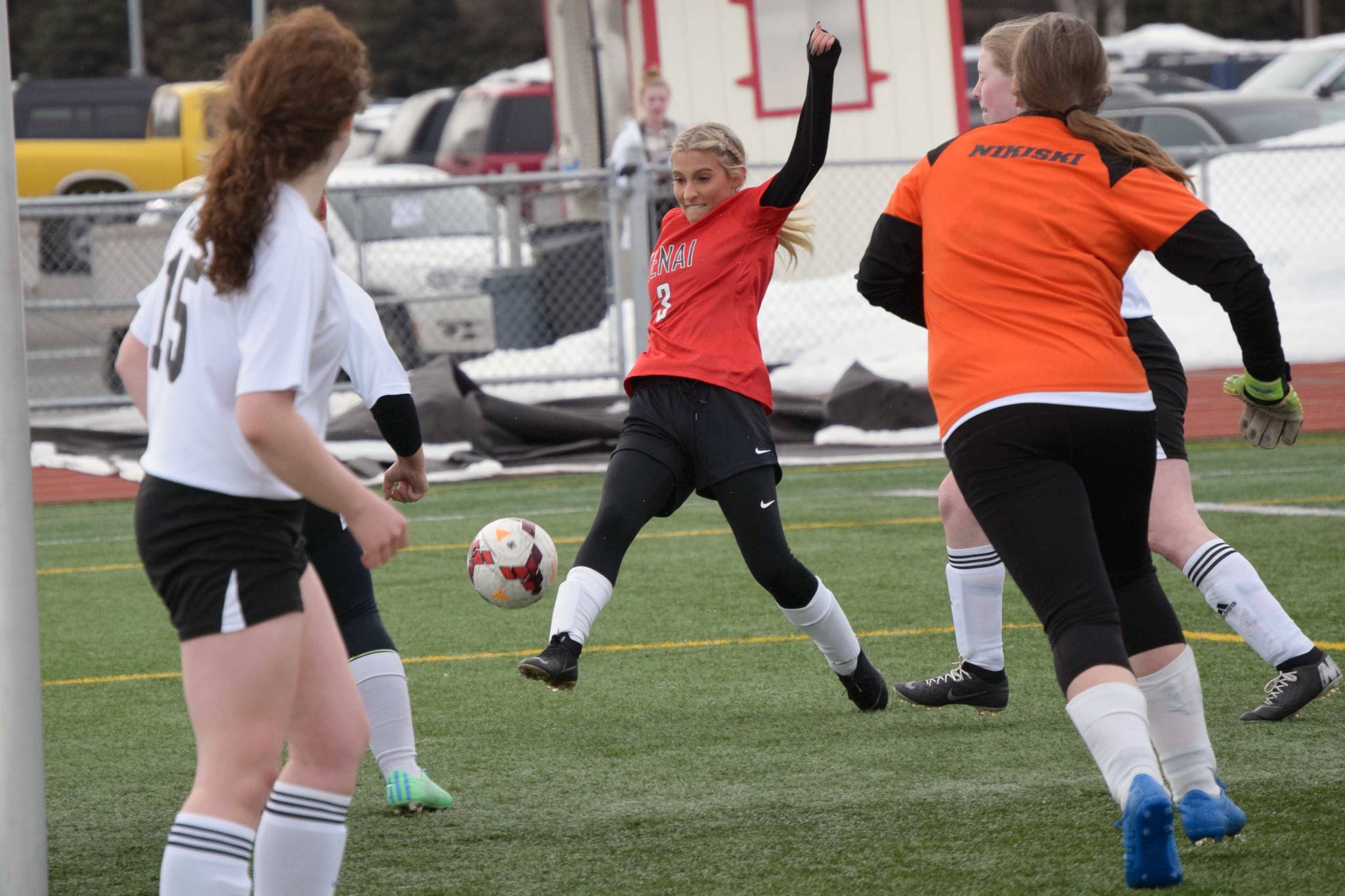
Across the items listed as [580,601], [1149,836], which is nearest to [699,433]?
[580,601]

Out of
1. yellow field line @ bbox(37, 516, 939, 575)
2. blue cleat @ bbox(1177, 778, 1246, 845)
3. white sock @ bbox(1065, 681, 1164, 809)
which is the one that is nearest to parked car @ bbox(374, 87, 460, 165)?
yellow field line @ bbox(37, 516, 939, 575)

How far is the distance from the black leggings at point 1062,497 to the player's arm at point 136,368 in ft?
5.18

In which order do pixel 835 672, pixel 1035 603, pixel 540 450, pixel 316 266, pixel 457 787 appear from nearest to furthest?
pixel 316 266
pixel 1035 603
pixel 457 787
pixel 835 672
pixel 540 450

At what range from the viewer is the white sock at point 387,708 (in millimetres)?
4305

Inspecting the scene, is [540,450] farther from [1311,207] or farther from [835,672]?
[1311,207]

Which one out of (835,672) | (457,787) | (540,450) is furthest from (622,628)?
(540,450)

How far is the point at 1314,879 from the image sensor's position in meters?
3.68

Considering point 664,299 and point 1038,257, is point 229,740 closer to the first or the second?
point 1038,257

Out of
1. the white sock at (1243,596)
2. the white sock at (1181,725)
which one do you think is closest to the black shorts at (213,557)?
the white sock at (1181,725)

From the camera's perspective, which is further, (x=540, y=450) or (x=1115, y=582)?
(x=540, y=450)

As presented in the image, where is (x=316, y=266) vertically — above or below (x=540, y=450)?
above

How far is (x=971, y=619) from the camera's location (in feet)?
17.3

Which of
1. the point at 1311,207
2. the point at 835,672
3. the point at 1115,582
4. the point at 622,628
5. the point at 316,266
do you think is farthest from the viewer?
the point at 1311,207

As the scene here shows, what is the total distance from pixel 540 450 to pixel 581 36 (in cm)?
983
